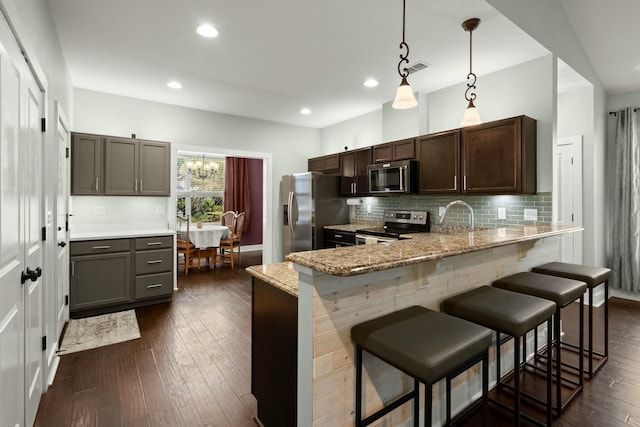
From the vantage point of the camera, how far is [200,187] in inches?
305

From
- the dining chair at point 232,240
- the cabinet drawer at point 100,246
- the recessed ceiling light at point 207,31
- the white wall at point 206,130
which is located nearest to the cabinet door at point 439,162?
the recessed ceiling light at point 207,31

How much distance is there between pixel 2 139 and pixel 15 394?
1169 mm

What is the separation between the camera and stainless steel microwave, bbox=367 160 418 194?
3.91 meters

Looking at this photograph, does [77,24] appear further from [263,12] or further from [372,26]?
[372,26]

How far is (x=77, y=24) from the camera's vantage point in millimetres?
2680

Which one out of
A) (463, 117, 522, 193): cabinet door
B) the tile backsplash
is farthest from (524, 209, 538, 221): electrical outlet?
(463, 117, 522, 193): cabinet door

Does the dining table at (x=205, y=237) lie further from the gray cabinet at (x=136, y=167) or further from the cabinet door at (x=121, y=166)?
the cabinet door at (x=121, y=166)

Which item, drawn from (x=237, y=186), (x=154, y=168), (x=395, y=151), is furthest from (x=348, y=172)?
(x=237, y=186)

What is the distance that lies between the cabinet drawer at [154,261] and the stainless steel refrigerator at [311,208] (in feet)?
6.31

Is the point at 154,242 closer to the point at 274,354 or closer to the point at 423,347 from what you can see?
the point at 274,354

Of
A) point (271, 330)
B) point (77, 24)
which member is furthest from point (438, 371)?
point (77, 24)

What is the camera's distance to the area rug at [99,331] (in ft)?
9.41

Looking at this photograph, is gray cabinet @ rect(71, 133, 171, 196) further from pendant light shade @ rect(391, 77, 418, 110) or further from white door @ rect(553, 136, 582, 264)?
white door @ rect(553, 136, 582, 264)

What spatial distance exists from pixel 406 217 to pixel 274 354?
10.5ft
